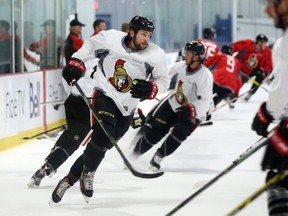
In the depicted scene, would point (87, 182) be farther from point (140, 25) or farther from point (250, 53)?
point (250, 53)

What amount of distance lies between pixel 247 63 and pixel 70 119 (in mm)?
6325

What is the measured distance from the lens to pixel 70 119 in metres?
5.64

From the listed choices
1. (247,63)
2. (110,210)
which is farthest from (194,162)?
(247,63)

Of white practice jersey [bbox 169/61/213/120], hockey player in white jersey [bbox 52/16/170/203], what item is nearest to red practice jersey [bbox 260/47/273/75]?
white practice jersey [bbox 169/61/213/120]

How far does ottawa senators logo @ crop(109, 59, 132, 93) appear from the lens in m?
5.06

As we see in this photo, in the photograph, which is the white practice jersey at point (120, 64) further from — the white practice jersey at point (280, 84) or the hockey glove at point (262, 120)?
the white practice jersey at point (280, 84)

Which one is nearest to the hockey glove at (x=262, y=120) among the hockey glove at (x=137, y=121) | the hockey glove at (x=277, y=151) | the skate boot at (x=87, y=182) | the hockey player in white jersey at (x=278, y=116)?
the hockey player in white jersey at (x=278, y=116)

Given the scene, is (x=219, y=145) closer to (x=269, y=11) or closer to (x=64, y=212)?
(x=64, y=212)

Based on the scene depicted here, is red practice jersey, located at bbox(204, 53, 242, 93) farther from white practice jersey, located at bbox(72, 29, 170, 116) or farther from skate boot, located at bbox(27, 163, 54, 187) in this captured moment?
white practice jersey, located at bbox(72, 29, 170, 116)

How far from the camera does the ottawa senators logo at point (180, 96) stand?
659 centimetres

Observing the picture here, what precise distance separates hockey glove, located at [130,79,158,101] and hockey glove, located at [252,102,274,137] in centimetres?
154

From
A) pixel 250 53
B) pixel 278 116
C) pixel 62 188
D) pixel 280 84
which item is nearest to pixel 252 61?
pixel 250 53

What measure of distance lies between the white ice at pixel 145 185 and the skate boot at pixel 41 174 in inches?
1.7

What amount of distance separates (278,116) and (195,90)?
3.37m
